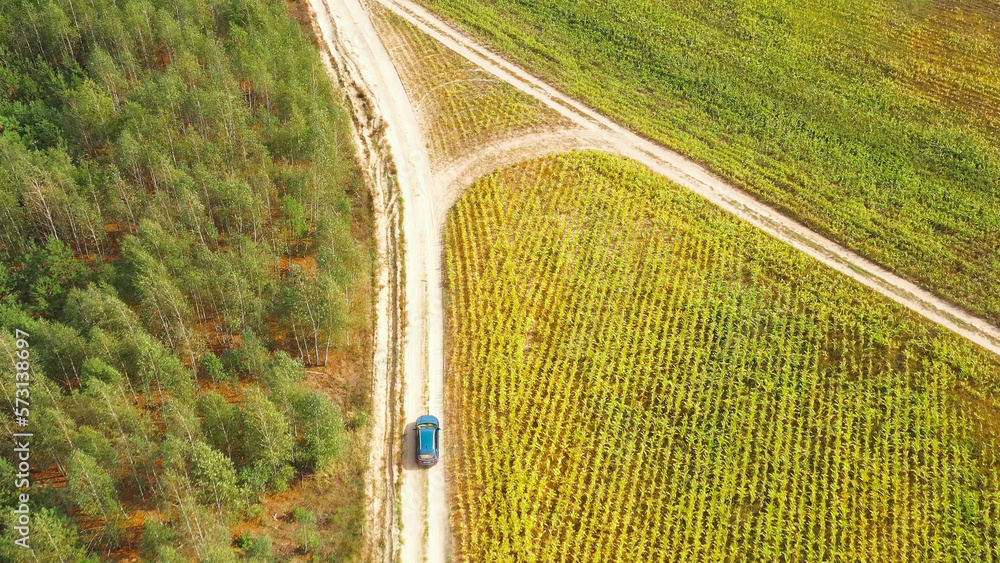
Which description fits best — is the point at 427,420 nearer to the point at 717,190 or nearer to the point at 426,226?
the point at 426,226

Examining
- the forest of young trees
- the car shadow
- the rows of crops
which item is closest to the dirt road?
the car shadow

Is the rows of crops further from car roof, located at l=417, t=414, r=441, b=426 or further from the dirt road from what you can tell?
car roof, located at l=417, t=414, r=441, b=426

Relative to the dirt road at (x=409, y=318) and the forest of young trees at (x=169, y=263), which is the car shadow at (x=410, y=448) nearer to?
the dirt road at (x=409, y=318)

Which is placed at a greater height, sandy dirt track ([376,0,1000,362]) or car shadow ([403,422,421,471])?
sandy dirt track ([376,0,1000,362])

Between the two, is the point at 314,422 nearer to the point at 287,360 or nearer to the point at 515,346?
the point at 287,360

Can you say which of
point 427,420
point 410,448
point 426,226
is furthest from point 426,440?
point 426,226

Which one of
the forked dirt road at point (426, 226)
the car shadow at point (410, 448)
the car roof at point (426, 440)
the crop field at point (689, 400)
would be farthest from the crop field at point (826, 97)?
the car shadow at point (410, 448)
